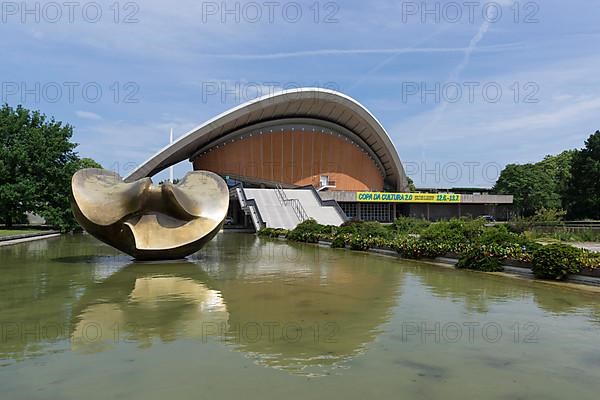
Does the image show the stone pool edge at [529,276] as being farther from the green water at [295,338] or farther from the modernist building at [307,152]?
the modernist building at [307,152]

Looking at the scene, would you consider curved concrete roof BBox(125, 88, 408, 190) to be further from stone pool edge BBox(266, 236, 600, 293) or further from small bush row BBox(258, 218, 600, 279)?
stone pool edge BBox(266, 236, 600, 293)

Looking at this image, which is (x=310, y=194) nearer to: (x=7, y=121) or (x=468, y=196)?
(x=468, y=196)

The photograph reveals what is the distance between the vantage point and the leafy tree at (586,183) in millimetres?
37656

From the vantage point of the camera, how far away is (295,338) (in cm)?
602

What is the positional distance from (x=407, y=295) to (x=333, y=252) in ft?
31.7

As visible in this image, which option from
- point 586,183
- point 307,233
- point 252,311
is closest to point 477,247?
point 252,311

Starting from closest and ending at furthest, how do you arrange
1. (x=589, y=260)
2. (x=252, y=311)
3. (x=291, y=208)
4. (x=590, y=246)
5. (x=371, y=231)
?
(x=252, y=311) → (x=589, y=260) → (x=590, y=246) → (x=371, y=231) → (x=291, y=208)

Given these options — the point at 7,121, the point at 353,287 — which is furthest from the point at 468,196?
the point at 353,287

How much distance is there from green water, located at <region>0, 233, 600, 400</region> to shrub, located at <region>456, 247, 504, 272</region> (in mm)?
1397

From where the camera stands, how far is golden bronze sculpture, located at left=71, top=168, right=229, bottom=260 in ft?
44.4

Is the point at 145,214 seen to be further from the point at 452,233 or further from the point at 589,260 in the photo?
the point at 589,260

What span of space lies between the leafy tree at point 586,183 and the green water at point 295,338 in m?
31.6

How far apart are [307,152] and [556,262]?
131 feet

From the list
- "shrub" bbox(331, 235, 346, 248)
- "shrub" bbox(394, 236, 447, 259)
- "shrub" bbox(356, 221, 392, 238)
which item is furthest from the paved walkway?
"shrub" bbox(331, 235, 346, 248)
